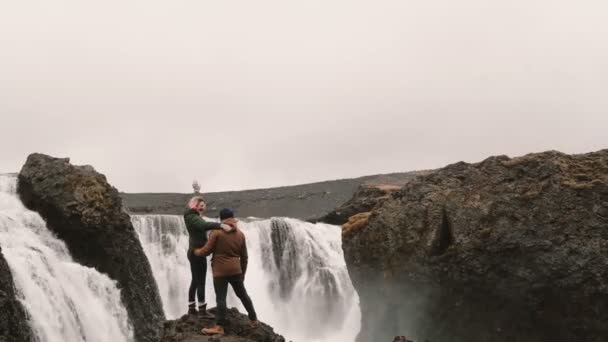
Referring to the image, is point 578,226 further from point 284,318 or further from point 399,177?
point 399,177

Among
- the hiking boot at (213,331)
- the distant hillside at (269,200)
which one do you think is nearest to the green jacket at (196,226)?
the hiking boot at (213,331)

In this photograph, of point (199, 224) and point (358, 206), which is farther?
point (358, 206)

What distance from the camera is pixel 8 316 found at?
1032 cm

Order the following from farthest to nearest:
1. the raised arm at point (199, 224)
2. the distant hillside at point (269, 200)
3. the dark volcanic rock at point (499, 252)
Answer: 1. the distant hillside at point (269, 200)
2. the dark volcanic rock at point (499, 252)
3. the raised arm at point (199, 224)

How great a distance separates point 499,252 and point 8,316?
31.0 feet

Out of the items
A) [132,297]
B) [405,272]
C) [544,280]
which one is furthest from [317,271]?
[544,280]

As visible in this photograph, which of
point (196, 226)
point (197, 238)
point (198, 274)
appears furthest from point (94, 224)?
point (196, 226)

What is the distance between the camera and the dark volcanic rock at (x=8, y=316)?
10102 millimetres

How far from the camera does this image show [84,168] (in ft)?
64.5

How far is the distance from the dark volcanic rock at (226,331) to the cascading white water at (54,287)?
207 inches

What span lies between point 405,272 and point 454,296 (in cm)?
142

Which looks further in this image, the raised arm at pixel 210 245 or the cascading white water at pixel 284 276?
the cascading white water at pixel 284 276

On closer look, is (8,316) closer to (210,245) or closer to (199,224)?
(199,224)

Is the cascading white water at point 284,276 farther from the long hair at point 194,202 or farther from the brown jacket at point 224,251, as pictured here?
the brown jacket at point 224,251
